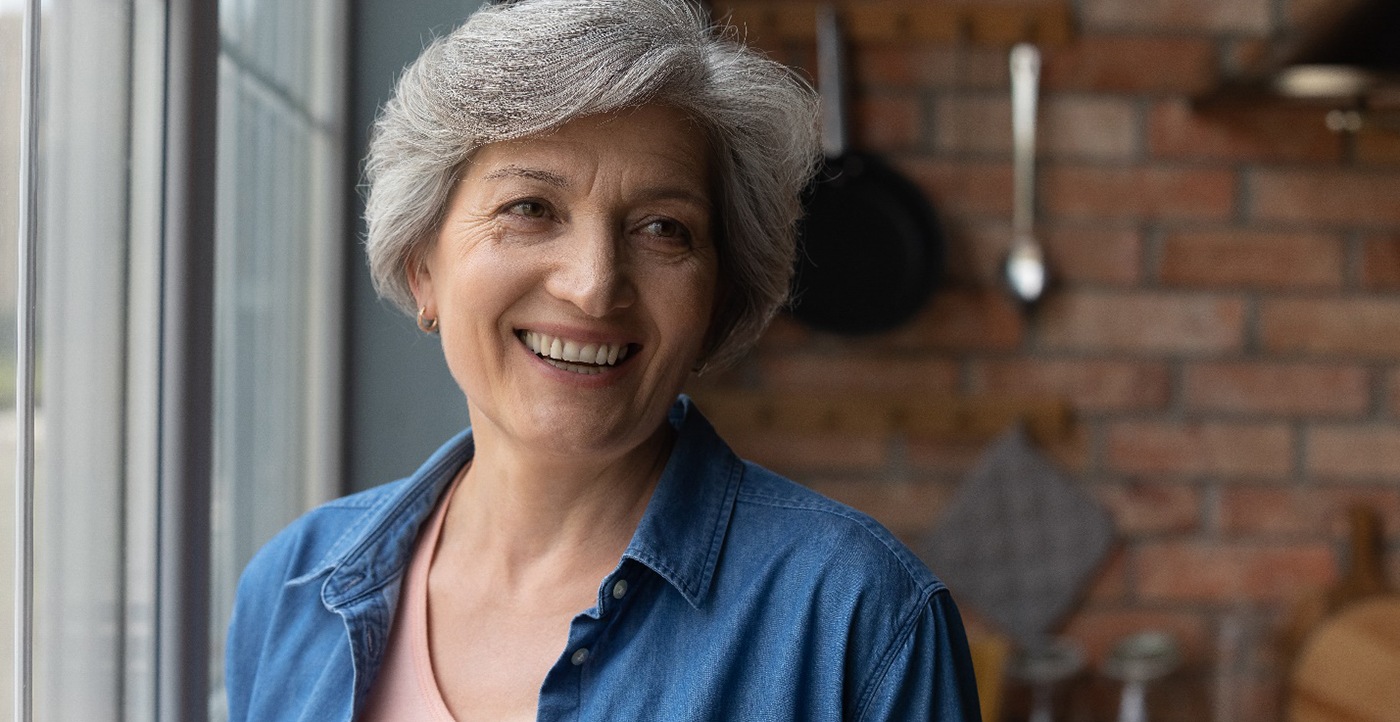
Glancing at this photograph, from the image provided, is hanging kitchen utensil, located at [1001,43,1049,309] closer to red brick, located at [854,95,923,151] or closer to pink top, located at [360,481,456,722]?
red brick, located at [854,95,923,151]

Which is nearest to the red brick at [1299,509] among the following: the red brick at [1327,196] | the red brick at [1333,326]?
the red brick at [1333,326]

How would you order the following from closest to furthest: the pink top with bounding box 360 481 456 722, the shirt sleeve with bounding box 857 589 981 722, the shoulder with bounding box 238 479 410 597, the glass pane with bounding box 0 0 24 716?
the glass pane with bounding box 0 0 24 716, the shirt sleeve with bounding box 857 589 981 722, the pink top with bounding box 360 481 456 722, the shoulder with bounding box 238 479 410 597

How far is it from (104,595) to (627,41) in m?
0.48

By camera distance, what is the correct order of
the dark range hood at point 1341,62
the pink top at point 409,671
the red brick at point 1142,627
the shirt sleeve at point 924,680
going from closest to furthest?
the shirt sleeve at point 924,680 < the pink top at point 409,671 < the dark range hood at point 1341,62 < the red brick at point 1142,627

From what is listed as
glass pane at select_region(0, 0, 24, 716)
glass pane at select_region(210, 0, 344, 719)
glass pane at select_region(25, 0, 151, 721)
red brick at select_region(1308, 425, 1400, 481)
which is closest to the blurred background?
red brick at select_region(1308, 425, 1400, 481)

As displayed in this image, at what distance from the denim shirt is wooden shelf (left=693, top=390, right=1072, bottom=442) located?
113cm

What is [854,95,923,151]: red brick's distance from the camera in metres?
2.08

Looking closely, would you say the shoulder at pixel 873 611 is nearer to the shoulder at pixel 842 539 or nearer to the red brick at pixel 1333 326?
the shoulder at pixel 842 539

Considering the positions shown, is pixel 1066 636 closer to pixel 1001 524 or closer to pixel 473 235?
pixel 1001 524

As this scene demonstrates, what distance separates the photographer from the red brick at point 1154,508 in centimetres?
210

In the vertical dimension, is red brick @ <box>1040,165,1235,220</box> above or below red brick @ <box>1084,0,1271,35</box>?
below

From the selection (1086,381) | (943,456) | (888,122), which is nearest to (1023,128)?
(888,122)

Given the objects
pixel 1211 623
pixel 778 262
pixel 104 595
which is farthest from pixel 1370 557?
pixel 104 595

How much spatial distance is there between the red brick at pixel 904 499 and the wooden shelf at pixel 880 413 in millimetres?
99
